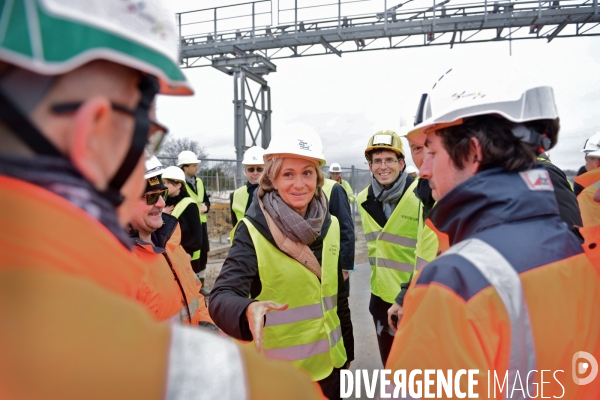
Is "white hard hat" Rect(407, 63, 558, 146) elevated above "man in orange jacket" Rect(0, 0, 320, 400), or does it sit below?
above

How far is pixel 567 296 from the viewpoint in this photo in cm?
112

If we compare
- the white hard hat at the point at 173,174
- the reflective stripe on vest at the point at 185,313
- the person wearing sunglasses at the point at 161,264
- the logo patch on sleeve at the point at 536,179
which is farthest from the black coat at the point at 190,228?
the logo patch on sleeve at the point at 536,179

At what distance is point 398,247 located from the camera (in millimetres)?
3793

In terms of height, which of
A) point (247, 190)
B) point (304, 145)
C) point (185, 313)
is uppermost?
point (304, 145)

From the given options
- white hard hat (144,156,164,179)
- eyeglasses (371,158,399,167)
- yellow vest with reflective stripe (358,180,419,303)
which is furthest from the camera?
eyeglasses (371,158,399,167)

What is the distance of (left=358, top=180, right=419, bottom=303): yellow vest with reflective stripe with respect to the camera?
3744 millimetres

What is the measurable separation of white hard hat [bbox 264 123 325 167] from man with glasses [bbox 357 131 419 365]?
4.48 feet

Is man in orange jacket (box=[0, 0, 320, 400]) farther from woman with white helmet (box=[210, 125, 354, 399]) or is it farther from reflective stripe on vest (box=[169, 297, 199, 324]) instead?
reflective stripe on vest (box=[169, 297, 199, 324])

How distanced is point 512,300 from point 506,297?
1.0 inches

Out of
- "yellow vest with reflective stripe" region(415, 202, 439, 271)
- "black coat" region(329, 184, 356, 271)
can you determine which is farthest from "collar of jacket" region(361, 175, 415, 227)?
"yellow vest with reflective stripe" region(415, 202, 439, 271)

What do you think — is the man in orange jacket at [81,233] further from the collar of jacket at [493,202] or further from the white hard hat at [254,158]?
the white hard hat at [254,158]

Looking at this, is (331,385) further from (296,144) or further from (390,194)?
(390,194)

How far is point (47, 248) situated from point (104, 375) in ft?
0.60

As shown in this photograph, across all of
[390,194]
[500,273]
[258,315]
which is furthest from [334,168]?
[500,273]
